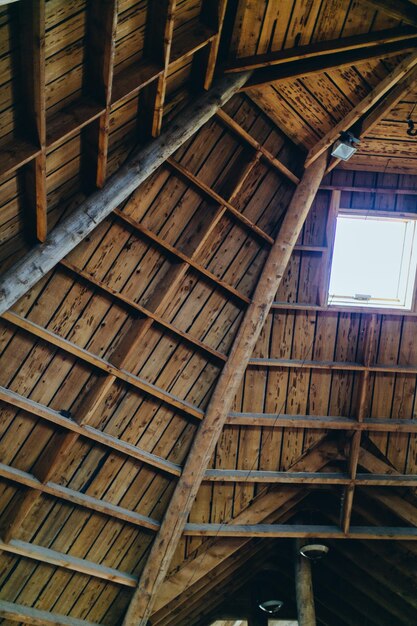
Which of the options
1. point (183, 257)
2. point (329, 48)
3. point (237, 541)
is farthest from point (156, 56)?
point (237, 541)

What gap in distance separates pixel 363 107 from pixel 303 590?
17.5ft

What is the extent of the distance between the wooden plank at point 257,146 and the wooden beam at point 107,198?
1.36 feet

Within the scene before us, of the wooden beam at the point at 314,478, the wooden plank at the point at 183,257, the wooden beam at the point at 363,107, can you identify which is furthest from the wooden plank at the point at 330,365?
the wooden beam at the point at 363,107

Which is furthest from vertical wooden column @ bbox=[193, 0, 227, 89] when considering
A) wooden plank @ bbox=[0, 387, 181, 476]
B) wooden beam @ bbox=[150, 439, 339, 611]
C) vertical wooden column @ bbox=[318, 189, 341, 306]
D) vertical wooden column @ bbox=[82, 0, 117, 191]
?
wooden beam @ bbox=[150, 439, 339, 611]

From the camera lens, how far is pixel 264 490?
682 centimetres

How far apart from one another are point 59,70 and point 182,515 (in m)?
4.16

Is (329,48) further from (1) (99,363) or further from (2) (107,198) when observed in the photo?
(1) (99,363)

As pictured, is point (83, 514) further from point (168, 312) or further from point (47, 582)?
point (168, 312)

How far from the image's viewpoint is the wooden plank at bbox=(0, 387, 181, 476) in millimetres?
4941

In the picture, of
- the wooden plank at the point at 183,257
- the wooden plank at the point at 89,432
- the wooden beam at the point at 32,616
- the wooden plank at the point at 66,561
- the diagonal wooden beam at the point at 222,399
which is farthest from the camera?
the diagonal wooden beam at the point at 222,399

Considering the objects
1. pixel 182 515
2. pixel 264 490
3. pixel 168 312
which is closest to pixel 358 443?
pixel 264 490

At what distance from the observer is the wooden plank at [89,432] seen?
494 cm

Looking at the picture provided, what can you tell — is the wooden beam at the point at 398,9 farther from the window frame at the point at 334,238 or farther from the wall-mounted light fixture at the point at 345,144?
the window frame at the point at 334,238

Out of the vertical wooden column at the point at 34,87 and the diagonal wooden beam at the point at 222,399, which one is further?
the diagonal wooden beam at the point at 222,399
